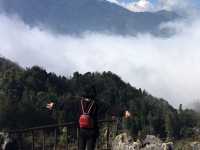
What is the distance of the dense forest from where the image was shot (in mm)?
53469

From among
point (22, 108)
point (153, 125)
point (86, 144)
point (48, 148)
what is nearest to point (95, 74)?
point (153, 125)

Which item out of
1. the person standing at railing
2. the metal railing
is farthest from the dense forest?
the metal railing

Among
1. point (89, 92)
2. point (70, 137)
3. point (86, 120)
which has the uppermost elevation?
point (89, 92)

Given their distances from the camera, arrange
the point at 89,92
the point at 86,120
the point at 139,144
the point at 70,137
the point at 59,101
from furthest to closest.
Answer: the point at 59,101 < the point at 70,137 < the point at 139,144 < the point at 89,92 < the point at 86,120

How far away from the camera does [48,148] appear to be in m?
22.1

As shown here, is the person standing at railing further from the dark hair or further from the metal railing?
the metal railing

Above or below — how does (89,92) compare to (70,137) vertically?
above

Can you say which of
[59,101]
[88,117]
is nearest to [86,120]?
[88,117]

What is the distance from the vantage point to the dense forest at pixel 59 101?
175 ft

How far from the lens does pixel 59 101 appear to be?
213ft

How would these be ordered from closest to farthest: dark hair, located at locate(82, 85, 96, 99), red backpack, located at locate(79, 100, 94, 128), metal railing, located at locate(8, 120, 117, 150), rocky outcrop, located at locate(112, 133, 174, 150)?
red backpack, located at locate(79, 100, 94, 128)
dark hair, located at locate(82, 85, 96, 99)
rocky outcrop, located at locate(112, 133, 174, 150)
metal railing, located at locate(8, 120, 117, 150)

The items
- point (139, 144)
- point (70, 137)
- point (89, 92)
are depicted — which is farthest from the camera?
point (70, 137)

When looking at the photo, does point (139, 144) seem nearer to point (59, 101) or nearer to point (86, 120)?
point (86, 120)

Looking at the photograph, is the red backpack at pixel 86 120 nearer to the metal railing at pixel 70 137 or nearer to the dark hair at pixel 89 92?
the dark hair at pixel 89 92
